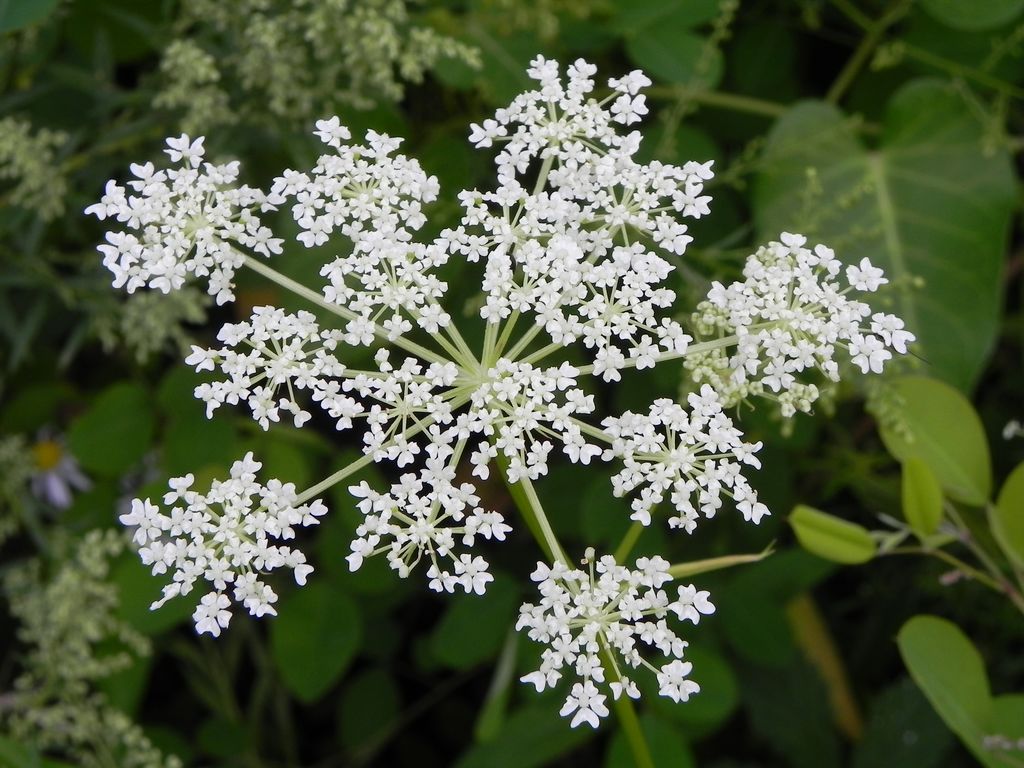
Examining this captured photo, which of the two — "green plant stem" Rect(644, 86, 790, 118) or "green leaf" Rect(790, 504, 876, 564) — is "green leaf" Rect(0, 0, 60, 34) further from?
"green leaf" Rect(790, 504, 876, 564)

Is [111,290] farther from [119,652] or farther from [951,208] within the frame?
[951,208]

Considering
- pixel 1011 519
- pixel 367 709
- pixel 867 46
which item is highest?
pixel 867 46

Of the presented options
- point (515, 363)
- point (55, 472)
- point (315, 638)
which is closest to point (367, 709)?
point (315, 638)

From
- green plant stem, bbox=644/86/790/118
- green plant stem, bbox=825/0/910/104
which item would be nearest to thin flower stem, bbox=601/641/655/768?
green plant stem, bbox=644/86/790/118

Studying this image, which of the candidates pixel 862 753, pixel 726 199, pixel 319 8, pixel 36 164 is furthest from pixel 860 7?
pixel 36 164

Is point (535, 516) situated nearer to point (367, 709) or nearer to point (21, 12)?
point (21, 12)

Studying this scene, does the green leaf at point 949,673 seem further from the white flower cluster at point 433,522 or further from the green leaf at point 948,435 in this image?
the white flower cluster at point 433,522

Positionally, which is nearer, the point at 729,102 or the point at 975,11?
the point at 975,11
